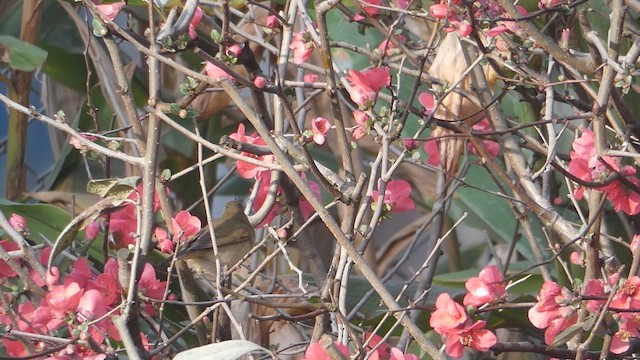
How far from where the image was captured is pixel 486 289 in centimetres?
74

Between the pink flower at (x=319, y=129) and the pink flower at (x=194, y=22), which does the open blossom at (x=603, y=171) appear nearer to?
the pink flower at (x=319, y=129)

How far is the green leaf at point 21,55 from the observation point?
1470mm

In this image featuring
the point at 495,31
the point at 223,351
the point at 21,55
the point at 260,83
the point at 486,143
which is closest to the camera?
the point at 223,351

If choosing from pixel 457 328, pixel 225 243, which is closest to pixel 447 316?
pixel 457 328

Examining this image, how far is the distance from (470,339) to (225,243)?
0.27 m

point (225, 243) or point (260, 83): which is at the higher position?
point (260, 83)

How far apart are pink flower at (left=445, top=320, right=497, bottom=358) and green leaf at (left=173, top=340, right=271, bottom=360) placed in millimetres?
152

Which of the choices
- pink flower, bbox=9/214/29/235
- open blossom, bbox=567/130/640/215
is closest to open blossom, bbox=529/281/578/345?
open blossom, bbox=567/130/640/215

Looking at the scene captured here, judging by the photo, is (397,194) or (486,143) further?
(486,143)

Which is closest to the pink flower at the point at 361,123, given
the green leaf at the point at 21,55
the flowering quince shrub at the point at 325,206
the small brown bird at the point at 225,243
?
the flowering quince shrub at the point at 325,206

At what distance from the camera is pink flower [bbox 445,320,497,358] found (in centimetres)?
73

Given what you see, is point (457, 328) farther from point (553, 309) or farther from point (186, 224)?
point (186, 224)

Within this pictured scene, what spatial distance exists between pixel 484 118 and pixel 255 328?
0.35m

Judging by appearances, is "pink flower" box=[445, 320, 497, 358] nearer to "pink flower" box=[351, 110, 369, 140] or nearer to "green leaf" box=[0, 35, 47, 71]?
"pink flower" box=[351, 110, 369, 140]
